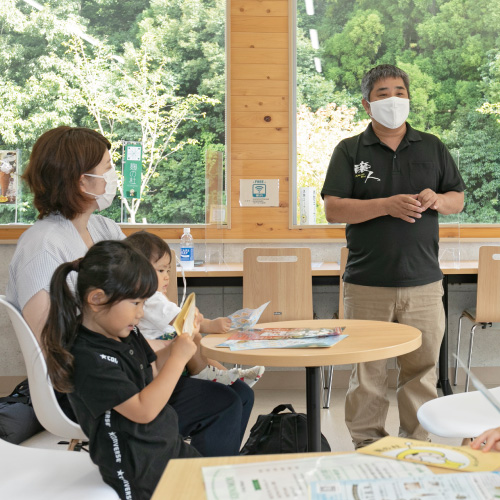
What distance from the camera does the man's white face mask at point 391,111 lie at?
8.76ft

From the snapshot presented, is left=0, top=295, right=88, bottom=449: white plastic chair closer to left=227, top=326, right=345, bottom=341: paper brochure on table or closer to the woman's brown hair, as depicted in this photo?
the woman's brown hair

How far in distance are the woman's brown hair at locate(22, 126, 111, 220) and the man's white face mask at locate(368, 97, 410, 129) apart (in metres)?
1.20

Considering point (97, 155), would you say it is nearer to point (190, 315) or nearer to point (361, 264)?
point (190, 315)

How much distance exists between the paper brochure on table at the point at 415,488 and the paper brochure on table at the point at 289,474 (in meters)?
0.02

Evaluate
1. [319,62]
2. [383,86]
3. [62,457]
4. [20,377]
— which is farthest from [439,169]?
[20,377]

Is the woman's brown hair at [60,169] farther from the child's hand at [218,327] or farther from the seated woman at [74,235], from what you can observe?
the child's hand at [218,327]

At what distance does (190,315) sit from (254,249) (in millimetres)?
1964

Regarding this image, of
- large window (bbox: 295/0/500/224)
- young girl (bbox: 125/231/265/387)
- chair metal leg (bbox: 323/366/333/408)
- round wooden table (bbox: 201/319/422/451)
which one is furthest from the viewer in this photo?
large window (bbox: 295/0/500/224)

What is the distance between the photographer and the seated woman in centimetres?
191

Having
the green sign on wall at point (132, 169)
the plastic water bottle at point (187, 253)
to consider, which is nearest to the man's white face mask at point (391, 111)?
the plastic water bottle at point (187, 253)

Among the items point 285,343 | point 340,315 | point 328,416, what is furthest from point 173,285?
point 285,343

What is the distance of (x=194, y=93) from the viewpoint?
184 inches

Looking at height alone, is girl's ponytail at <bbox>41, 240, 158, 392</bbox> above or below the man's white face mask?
below

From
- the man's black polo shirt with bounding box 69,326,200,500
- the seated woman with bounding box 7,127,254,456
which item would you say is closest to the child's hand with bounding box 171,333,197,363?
the man's black polo shirt with bounding box 69,326,200,500
